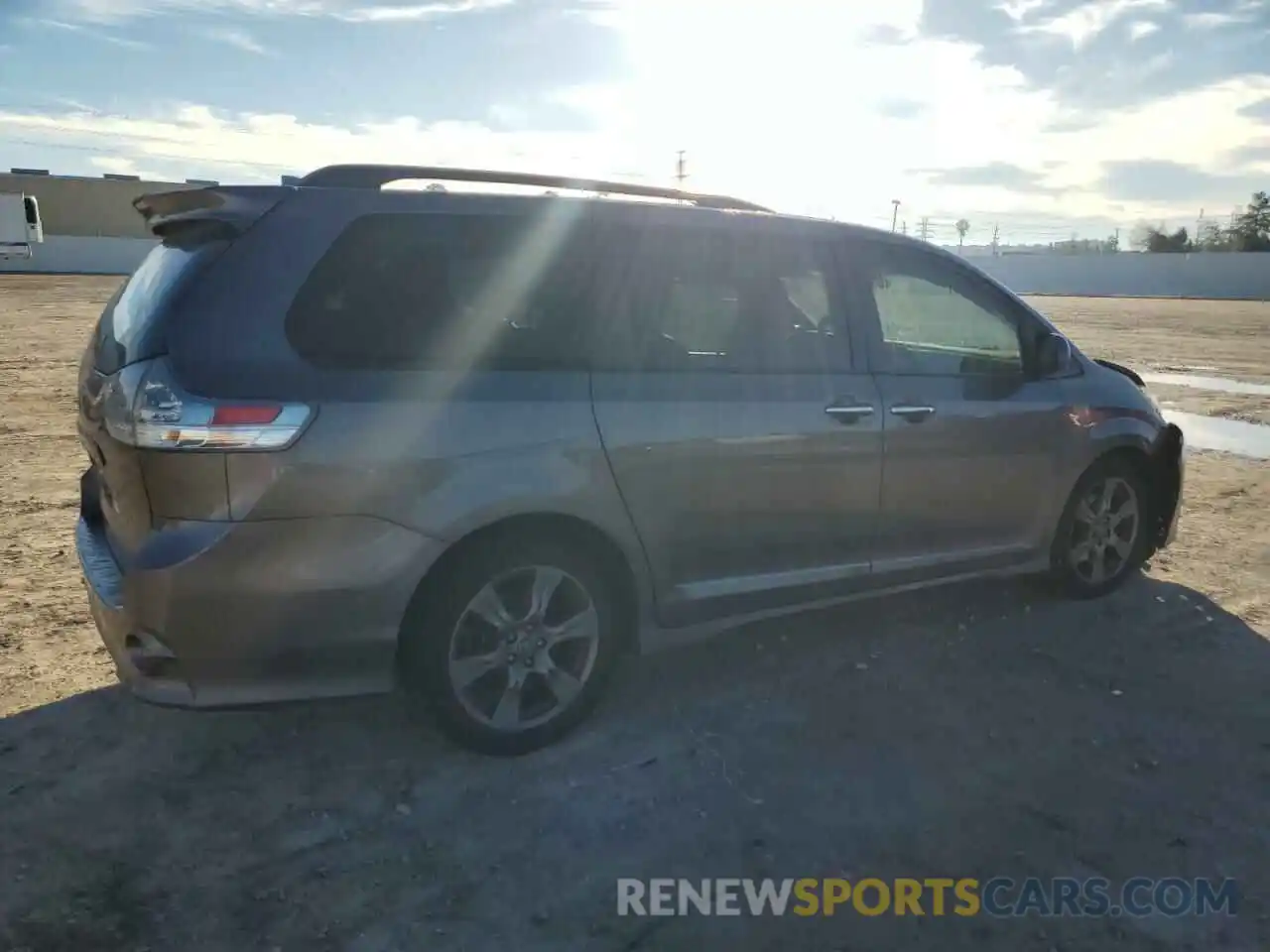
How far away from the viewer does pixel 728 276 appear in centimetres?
369

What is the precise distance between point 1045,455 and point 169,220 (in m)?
3.75

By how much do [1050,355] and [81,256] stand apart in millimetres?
58727

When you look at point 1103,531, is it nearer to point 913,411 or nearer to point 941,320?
point 941,320

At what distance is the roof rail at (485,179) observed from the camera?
10.3ft

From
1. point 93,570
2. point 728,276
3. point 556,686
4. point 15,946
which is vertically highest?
point 728,276

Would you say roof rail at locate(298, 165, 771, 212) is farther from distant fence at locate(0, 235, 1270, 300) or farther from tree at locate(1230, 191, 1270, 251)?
tree at locate(1230, 191, 1270, 251)

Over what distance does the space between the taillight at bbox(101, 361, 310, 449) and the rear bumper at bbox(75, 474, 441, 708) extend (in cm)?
23

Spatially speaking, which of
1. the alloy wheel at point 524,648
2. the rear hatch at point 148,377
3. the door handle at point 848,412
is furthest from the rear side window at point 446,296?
the door handle at point 848,412

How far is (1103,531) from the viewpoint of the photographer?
4.93m

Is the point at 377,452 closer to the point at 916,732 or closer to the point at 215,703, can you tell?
the point at 215,703

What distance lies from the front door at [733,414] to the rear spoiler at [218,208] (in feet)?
3.70

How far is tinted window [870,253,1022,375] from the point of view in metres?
4.14

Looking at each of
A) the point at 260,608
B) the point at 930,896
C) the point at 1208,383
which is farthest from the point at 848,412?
the point at 1208,383

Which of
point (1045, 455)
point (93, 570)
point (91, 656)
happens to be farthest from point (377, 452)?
point (1045, 455)
